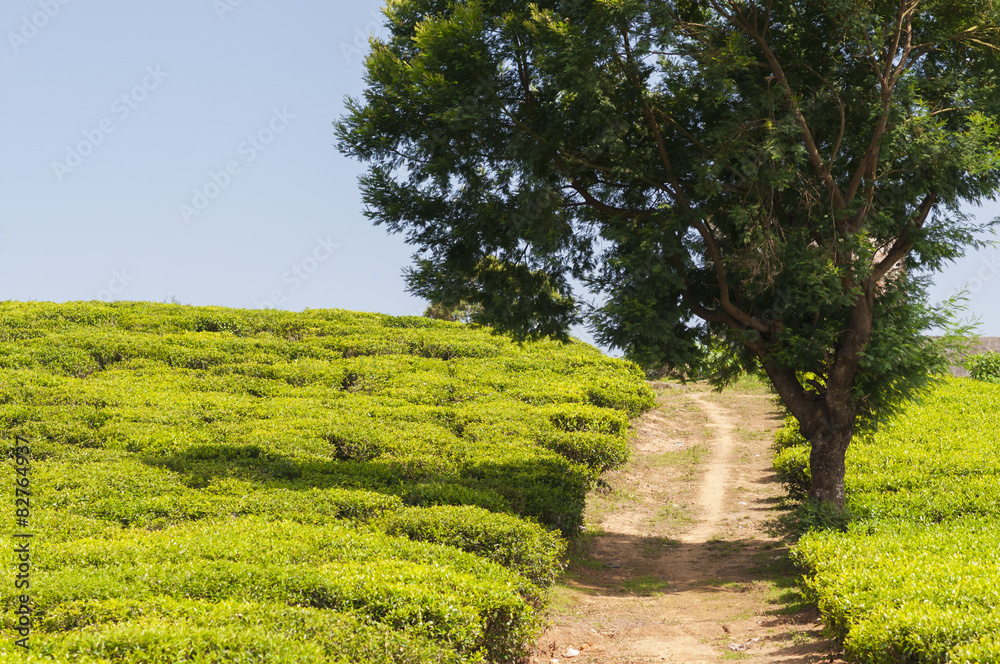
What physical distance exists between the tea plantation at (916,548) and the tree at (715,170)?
4.61 feet

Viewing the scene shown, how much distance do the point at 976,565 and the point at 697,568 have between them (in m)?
4.35

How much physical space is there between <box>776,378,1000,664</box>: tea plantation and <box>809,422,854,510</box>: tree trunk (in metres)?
0.31

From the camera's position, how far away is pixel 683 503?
1489 cm

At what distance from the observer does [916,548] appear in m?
8.27

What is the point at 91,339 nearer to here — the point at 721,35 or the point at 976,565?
the point at 721,35

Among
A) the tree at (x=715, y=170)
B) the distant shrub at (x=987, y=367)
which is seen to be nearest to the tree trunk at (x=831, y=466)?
the tree at (x=715, y=170)

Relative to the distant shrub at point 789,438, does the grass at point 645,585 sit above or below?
below

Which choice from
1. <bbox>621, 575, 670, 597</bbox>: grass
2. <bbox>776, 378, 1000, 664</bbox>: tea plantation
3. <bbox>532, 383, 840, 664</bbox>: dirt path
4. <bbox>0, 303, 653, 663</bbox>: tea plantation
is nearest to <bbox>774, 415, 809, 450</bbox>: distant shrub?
<bbox>532, 383, 840, 664</bbox>: dirt path

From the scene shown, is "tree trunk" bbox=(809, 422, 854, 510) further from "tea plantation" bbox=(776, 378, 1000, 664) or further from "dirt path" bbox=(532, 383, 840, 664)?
"dirt path" bbox=(532, 383, 840, 664)

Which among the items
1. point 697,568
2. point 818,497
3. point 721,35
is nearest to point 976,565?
point 818,497

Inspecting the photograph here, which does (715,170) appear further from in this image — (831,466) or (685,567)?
(685,567)

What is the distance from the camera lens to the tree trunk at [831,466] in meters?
10.8

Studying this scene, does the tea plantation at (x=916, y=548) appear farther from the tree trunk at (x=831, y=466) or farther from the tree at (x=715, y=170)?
the tree at (x=715, y=170)

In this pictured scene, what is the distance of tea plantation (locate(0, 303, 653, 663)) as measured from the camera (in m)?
6.04
